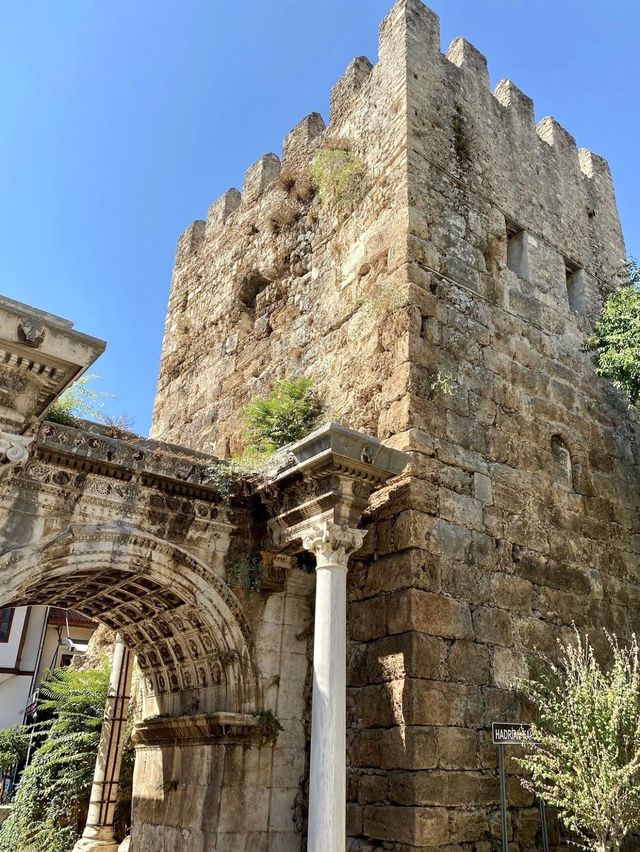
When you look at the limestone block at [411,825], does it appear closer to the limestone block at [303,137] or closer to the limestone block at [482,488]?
the limestone block at [482,488]

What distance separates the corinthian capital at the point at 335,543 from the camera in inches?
252

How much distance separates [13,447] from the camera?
17.2ft

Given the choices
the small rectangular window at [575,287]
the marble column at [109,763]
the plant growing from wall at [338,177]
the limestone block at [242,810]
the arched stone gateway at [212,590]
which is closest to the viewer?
the arched stone gateway at [212,590]

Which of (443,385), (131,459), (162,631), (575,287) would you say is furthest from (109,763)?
(575,287)

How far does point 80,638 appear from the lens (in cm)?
Result: 2264

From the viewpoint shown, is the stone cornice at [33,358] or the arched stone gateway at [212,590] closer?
the stone cornice at [33,358]

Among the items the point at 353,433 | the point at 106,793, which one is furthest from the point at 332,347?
the point at 106,793

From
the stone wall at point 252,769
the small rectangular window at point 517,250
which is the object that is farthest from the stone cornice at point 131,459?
the small rectangular window at point 517,250

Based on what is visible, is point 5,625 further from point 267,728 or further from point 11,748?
point 267,728

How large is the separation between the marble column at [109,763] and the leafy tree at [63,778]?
75cm

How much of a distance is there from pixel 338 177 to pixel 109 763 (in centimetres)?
813

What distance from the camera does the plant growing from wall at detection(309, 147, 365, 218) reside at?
944cm

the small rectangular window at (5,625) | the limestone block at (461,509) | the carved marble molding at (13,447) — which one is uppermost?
the small rectangular window at (5,625)

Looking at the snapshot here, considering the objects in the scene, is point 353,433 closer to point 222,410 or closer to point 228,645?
point 228,645
